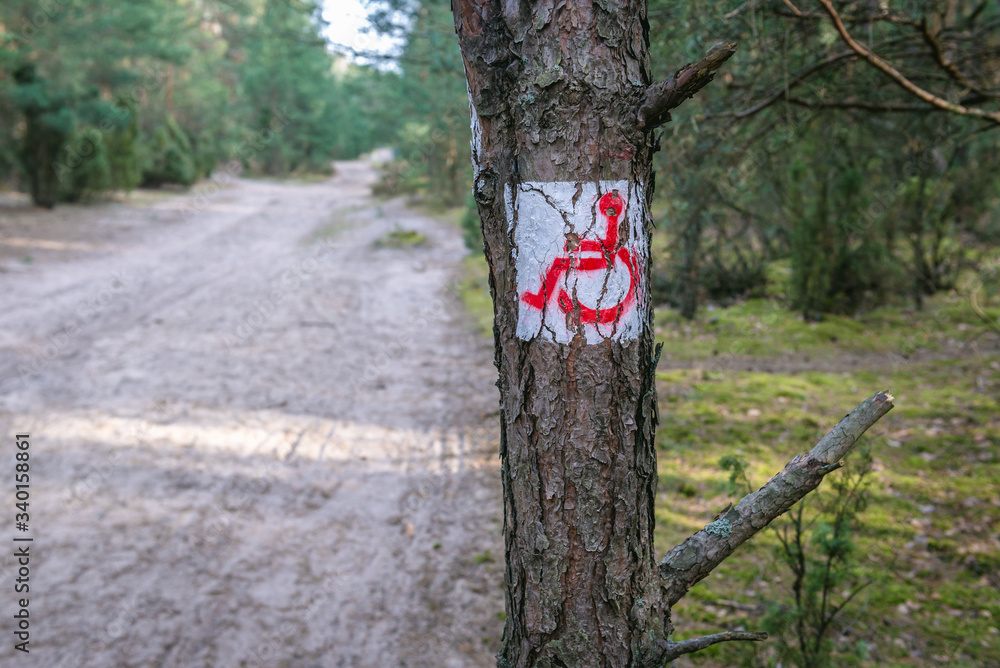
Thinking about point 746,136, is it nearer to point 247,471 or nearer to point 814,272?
point 814,272

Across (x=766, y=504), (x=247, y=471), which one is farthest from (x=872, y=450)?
(x=247, y=471)

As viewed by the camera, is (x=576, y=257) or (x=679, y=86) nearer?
(x=679, y=86)

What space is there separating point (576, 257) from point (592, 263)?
0.12 feet

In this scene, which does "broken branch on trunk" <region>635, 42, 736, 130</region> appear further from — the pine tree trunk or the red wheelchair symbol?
the red wheelchair symbol

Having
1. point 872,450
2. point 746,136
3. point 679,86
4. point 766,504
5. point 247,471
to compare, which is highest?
point 746,136

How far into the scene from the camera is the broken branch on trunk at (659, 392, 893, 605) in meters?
1.55

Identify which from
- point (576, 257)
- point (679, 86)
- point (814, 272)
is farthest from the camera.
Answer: point (814, 272)

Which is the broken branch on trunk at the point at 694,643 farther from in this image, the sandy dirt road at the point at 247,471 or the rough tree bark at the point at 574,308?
the sandy dirt road at the point at 247,471

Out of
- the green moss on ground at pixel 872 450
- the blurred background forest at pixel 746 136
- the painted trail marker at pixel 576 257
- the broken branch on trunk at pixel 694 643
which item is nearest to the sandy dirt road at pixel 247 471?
A: the green moss on ground at pixel 872 450

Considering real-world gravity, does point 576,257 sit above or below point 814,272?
above

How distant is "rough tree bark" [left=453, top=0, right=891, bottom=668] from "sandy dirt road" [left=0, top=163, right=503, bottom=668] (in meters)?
1.81

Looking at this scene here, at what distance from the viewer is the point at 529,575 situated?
4.99 ft

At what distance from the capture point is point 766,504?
5.23 ft

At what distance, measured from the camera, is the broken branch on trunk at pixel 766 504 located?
1549 mm
